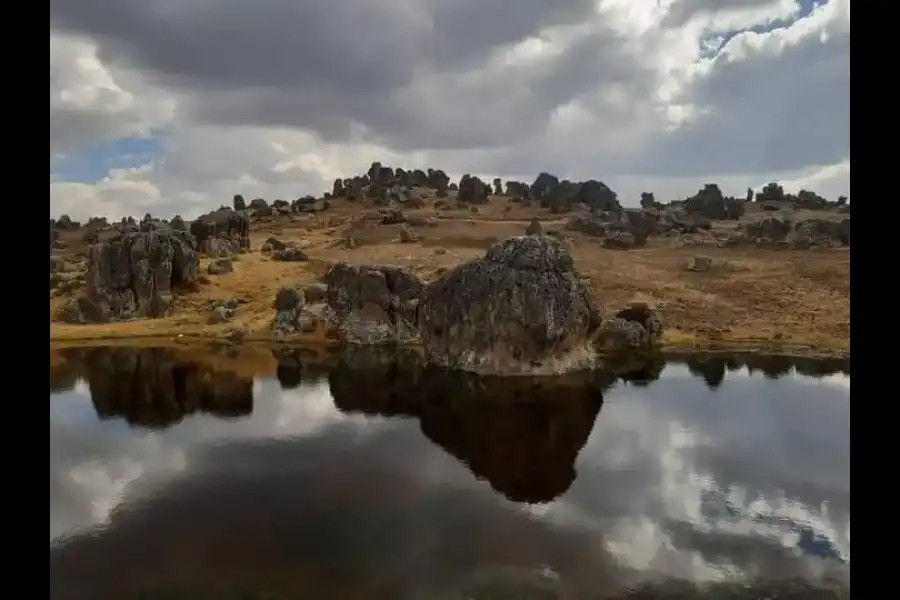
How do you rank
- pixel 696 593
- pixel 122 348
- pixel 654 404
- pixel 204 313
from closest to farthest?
pixel 696 593 < pixel 654 404 < pixel 122 348 < pixel 204 313

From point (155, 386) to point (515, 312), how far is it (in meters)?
19.2

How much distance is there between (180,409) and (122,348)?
16.3 meters

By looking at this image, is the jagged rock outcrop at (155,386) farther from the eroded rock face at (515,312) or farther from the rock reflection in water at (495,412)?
the eroded rock face at (515,312)

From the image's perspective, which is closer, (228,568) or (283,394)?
(228,568)

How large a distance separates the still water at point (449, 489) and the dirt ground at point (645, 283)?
11.9 m

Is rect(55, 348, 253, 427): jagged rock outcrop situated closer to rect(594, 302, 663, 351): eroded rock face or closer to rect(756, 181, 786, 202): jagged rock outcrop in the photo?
rect(594, 302, 663, 351): eroded rock face

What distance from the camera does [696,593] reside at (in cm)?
1588

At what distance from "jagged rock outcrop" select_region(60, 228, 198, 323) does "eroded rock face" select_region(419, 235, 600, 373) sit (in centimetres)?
2675

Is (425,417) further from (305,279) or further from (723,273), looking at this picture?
(723,273)

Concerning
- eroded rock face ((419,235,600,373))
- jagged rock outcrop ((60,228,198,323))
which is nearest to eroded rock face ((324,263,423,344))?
eroded rock face ((419,235,600,373))

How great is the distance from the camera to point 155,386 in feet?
116

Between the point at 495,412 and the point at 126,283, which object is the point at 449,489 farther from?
the point at 126,283

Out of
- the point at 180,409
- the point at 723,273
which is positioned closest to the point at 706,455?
the point at 180,409
